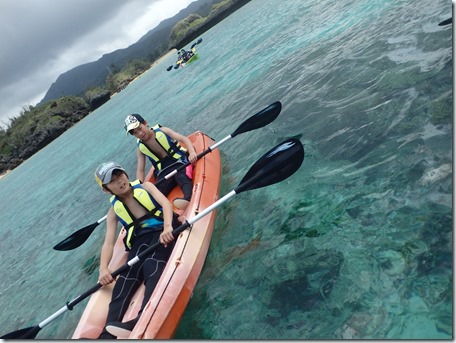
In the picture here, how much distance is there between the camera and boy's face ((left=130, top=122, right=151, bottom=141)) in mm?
5770

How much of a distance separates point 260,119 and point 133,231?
3.40m

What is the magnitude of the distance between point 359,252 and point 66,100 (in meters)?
63.4

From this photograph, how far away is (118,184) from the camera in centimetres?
418

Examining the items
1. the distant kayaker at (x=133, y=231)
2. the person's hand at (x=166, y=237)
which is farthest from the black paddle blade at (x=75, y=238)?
the person's hand at (x=166, y=237)

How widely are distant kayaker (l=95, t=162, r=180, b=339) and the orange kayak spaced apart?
158 mm

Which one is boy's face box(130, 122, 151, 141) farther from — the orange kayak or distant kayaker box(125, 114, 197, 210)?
the orange kayak

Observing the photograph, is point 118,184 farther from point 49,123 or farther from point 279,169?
point 49,123

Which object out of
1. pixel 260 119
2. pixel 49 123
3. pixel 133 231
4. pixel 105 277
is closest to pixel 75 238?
pixel 133 231

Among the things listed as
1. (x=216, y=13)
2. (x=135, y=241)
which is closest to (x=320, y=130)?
(x=135, y=241)

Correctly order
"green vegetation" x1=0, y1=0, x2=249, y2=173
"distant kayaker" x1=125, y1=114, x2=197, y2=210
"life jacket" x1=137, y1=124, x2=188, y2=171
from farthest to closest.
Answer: "green vegetation" x1=0, y1=0, x2=249, y2=173, "life jacket" x1=137, y1=124, x2=188, y2=171, "distant kayaker" x1=125, y1=114, x2=197, y2=210

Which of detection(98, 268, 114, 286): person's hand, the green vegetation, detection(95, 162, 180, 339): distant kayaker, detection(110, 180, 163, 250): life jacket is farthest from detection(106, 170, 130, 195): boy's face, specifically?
the green vegetation

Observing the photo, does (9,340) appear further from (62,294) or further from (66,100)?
(66,100)

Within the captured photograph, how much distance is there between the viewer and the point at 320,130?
19.3 feet

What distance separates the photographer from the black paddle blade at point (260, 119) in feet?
22.3
